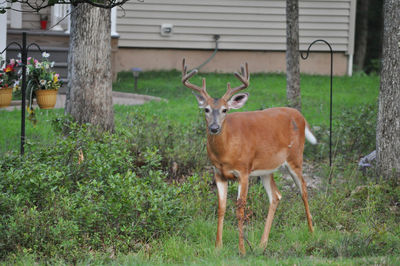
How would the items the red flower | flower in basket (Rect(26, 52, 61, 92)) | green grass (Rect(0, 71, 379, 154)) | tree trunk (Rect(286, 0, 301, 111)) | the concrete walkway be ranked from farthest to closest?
the concrete walkway, green grass (Rect(0, 71, 379, 154)), tree trunk (Rect(286, 0, 301, 111)), flower in basket (Rect(26, 52, 61, 92)), the red flower

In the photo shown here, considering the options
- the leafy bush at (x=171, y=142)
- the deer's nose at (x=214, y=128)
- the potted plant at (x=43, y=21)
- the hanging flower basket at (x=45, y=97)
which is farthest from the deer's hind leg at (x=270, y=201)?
the potted plant at (x=43, y=21)

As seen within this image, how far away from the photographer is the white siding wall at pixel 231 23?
17.3m

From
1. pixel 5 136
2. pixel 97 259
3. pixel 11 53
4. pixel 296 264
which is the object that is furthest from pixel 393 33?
pixel 11 53

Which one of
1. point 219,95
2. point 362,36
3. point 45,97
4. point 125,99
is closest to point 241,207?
point 45,97

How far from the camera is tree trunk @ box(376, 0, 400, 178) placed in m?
7.89

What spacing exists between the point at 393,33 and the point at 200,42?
1000 centimetres

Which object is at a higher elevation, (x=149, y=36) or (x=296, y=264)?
(x=149, y=36)

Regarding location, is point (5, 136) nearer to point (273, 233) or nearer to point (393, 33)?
point (273, 233)

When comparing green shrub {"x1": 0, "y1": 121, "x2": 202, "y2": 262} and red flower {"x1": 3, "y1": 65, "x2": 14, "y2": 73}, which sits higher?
red flower {"x1": 3, "y1": 65, "x2": 14, "y2": 73}

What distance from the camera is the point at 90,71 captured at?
8844 millimetres

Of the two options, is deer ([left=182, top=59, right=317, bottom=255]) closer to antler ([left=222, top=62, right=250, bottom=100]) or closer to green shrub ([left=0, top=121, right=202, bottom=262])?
antler ([left=222, top=62, right=250, bottom=100])

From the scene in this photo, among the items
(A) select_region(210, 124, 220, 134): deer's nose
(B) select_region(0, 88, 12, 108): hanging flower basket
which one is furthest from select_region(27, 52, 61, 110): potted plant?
(A) select_region(210, 124, 220, 134): deer's nose

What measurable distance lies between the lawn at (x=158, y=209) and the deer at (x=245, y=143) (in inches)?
15.6

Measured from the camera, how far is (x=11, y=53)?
13891mm
